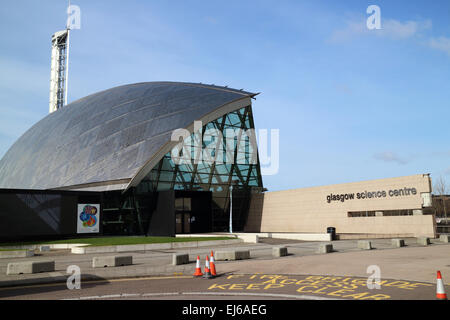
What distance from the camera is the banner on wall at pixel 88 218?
33000mm

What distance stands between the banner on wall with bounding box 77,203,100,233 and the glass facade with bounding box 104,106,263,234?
4709mm

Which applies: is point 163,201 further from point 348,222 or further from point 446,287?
point 446,287

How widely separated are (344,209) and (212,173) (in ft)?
47.9

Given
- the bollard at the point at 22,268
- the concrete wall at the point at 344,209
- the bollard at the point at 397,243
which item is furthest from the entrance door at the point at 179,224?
the bollard at the point at 22,268

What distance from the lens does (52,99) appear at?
104 metres

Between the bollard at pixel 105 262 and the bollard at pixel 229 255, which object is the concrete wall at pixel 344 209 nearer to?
the bollard at pixel 229 255

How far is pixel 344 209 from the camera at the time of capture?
37.9 meters

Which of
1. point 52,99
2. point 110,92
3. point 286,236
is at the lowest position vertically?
point 286,236

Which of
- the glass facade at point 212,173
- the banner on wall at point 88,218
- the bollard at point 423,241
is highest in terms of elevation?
the glass facade at point 212,173

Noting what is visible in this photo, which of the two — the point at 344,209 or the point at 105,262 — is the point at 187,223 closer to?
the point at 344,209

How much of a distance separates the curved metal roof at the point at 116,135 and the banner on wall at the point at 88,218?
4.13 meters

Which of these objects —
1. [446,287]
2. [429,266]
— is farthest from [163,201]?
[446,287]
